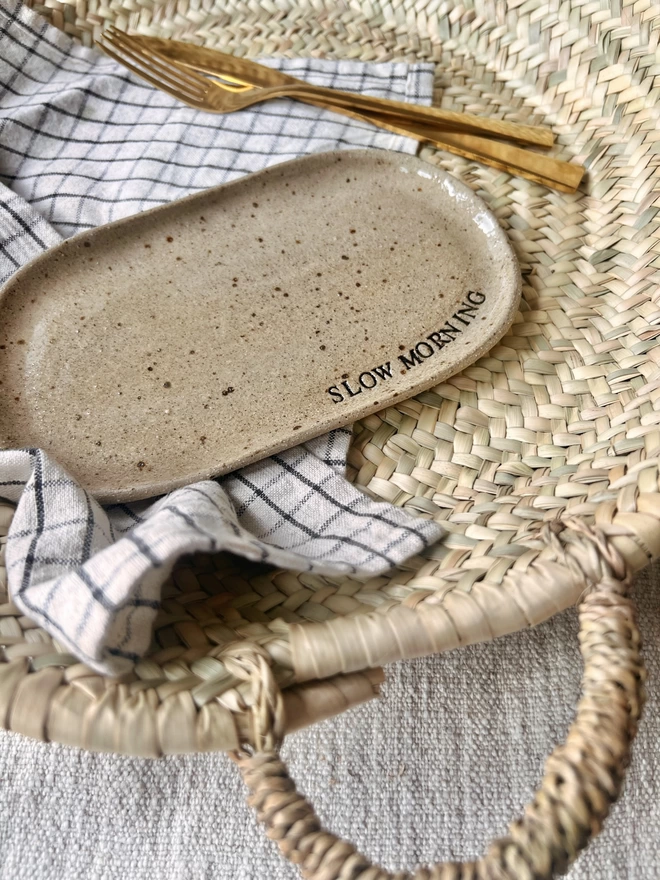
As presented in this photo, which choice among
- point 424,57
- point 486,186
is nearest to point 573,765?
point 486,186

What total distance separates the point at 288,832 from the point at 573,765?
5.8 inches

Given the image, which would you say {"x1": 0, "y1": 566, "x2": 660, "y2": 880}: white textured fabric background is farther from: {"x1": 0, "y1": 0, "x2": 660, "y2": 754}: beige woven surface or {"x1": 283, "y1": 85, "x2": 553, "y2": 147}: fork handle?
{"x1": 283, "y1": 85, "x2": 553, "y2": 147}: fork handle

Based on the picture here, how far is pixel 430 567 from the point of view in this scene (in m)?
0.46

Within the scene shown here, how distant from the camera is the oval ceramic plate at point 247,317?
1.72ft

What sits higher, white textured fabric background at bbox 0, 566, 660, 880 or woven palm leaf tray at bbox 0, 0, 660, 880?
woven palm leaf tray at bbox 0, 0, 660, 880

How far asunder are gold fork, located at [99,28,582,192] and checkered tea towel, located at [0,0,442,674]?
1 cm

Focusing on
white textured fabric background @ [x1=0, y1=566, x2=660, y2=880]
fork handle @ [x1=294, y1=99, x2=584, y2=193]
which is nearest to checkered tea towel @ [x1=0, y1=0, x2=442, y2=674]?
fork handle @ [x1=294, y1=99, x2=584, y2=193]

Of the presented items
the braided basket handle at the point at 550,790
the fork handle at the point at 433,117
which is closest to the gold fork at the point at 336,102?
the fork handle at the point at 433,117

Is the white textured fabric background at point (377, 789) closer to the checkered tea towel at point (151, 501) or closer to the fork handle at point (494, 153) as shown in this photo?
the checkered tea towel at point (151, 501)

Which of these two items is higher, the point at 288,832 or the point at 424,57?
the point at 424,57

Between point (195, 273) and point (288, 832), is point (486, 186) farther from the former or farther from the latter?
point (288, 832)

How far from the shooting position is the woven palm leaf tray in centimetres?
36

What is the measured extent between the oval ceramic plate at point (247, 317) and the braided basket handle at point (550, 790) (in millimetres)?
204

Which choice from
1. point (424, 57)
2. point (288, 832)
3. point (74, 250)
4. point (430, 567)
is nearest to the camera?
point (288, 832)
